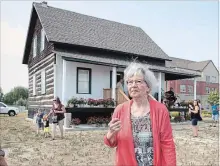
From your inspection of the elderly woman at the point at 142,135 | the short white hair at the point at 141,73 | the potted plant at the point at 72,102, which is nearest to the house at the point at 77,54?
the potted plant at the point at 72,102

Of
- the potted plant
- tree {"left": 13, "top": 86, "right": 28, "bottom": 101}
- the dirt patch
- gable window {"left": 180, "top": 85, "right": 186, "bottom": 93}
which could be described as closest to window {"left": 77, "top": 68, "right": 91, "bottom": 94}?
the potted plant

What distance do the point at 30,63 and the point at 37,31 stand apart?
13.8 ft

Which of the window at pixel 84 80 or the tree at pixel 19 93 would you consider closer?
the window at pixel 84 80

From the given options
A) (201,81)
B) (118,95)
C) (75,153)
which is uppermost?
(201,81)

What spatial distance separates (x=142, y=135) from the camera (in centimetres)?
307

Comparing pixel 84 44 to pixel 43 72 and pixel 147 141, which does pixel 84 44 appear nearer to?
pixel 43 72

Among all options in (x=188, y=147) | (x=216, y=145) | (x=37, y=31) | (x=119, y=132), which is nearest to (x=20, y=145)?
(x=188, y=147)

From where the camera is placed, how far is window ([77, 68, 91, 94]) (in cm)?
1848

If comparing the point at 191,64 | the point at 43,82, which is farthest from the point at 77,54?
the point at 191,64

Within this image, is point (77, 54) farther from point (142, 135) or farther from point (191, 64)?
point (191, 64)

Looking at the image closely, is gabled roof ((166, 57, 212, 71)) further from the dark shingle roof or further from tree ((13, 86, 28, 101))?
tree ((13, 86, 28, 101))

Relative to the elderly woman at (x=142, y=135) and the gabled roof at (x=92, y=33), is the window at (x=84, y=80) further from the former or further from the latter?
the elderly woman at (x=142, y=135)

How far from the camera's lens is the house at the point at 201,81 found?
6156cm

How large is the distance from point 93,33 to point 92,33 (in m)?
0.11
